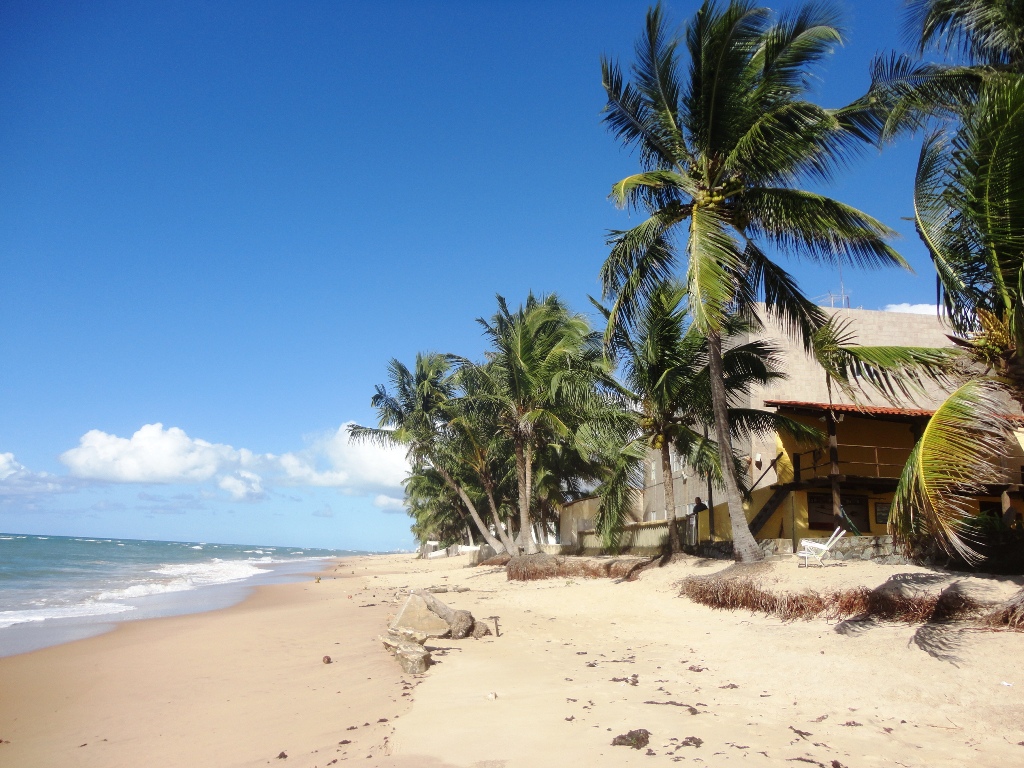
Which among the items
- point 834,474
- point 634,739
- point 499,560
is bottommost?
point 499,560

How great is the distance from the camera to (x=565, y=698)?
6.34 meters

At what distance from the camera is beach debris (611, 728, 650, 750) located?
4.97m

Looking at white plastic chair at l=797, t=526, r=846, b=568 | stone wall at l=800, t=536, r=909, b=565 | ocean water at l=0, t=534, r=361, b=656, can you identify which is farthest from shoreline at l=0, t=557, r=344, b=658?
stone wall at l=800, t=536, r=909, b=565

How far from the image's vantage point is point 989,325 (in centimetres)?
707

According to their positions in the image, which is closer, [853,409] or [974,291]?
[974,291]

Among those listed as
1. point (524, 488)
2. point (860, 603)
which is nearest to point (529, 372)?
point (524, 488)

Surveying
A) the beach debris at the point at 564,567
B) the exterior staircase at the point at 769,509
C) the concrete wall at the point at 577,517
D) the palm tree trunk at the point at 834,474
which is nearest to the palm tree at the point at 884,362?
the palm tree trunk at the point at 834,474

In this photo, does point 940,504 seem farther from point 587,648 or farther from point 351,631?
point 351,631

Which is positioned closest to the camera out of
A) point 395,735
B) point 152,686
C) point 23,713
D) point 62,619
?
point 395,735

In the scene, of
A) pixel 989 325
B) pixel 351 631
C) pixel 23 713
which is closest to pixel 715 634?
pixel 989 325

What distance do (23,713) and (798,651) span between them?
28.5 feet

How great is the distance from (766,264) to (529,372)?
9.52 metres

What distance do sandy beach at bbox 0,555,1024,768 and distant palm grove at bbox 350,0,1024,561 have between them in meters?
1.36

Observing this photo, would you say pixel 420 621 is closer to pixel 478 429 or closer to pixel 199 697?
pixel 199 697
